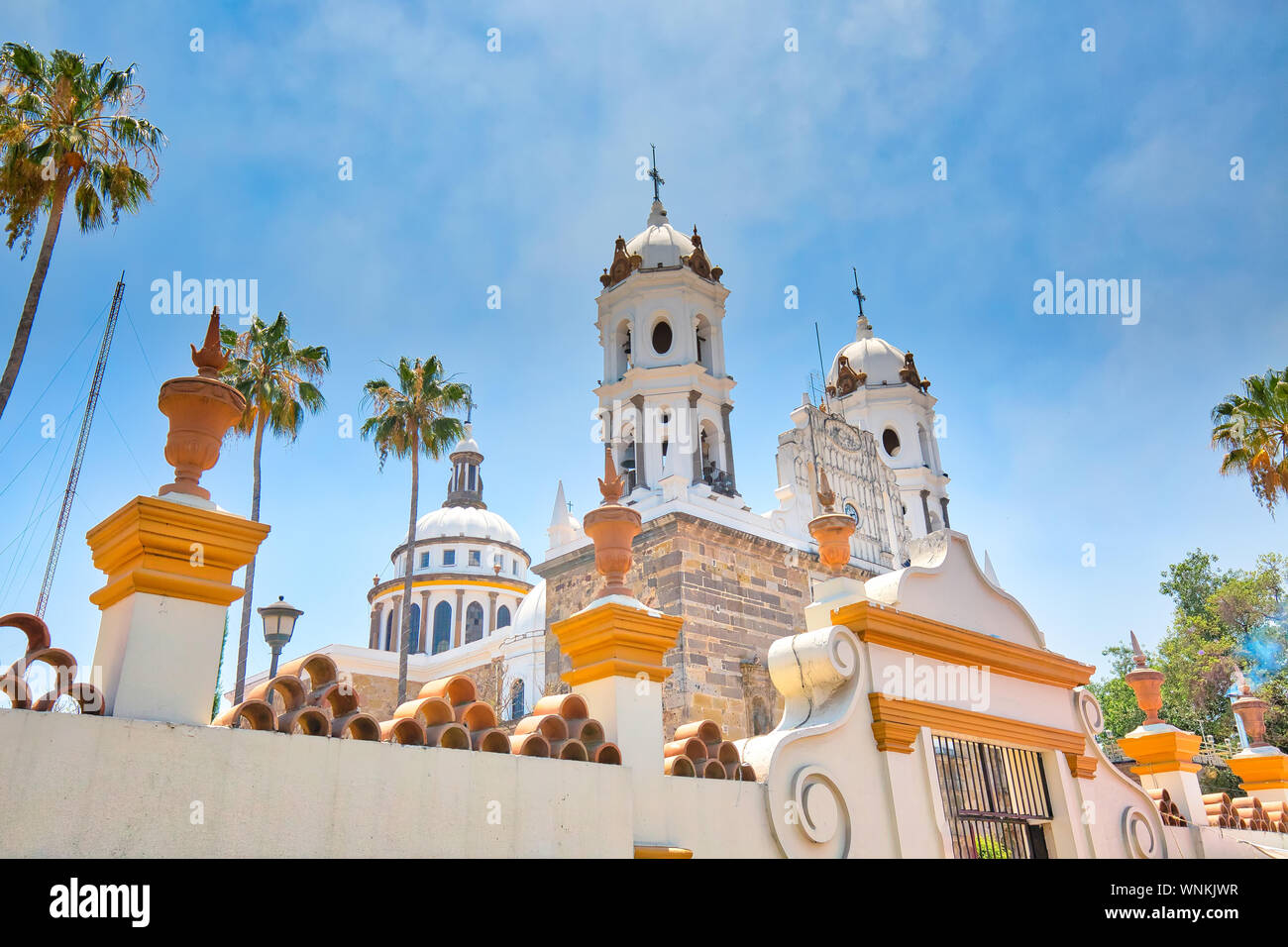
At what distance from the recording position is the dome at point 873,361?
30.4m

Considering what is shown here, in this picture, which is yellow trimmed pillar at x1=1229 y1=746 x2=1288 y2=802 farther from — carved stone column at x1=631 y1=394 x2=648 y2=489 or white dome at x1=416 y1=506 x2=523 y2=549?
white dome at x1=416 y1=506 x2=523 y2=549

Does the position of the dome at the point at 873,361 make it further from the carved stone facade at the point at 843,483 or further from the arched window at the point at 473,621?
the arched window at the point at 473,621

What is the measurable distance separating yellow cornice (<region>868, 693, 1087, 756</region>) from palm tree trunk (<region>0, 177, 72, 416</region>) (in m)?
11.9

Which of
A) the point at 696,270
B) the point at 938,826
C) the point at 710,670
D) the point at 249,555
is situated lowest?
the point at 938,826

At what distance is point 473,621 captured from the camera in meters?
48.2

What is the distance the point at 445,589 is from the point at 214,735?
151 ft

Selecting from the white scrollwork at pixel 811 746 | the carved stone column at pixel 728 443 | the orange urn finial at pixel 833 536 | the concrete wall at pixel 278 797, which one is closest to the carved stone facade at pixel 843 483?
the carved stone column at pixel 728 443

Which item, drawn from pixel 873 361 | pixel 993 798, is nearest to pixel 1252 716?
pixel 993 798

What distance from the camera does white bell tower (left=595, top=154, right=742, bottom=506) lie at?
20906 mm

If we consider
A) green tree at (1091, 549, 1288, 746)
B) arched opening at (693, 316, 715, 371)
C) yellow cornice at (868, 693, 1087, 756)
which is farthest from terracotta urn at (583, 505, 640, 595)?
green tree at (1091, 549, 1288, 746)

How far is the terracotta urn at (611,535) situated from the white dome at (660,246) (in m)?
17.8

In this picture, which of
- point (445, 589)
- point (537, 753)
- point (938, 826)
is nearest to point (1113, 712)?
point (445, 589)
